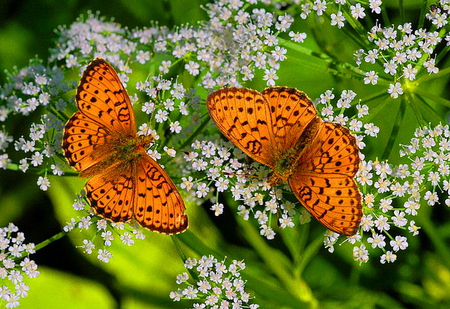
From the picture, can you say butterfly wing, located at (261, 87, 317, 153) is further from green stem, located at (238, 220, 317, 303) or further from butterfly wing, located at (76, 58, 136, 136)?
green stem, located at (238, 220, 317, 303)

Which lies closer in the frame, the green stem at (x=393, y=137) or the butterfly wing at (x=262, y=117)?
the butterfly wing at (x=262, y=117)

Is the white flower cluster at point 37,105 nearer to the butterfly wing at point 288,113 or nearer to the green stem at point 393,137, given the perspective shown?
the butterfly wing at point 288,113

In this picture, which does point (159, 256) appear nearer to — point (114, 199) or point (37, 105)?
point (114, 199)

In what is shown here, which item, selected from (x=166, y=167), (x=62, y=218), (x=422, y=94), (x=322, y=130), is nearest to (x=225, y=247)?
(x=166, y=167)

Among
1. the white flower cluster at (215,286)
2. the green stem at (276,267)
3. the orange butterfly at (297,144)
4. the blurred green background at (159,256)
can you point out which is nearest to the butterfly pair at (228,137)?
the orange butterfly at (297,144)

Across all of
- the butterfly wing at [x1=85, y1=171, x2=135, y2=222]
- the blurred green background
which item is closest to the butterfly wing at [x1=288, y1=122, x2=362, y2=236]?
the butterfly wing at [x1=85, y1=171, x2=135, y2=222]

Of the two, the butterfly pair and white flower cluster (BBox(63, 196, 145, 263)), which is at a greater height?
the butterfly pair

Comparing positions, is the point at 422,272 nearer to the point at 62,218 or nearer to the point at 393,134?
the point at 393,134
